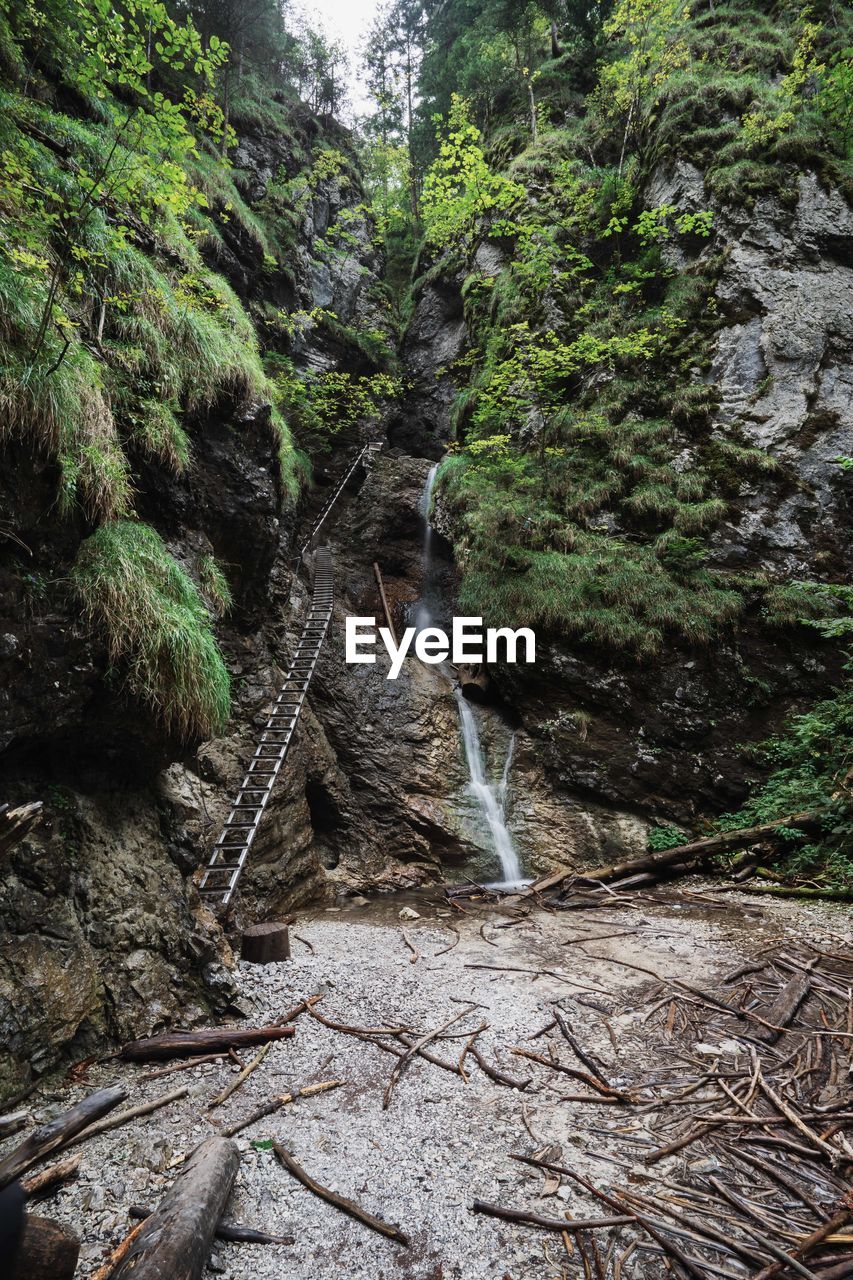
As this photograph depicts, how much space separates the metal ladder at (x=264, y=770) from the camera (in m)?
5.81

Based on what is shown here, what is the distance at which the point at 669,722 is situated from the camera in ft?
29.3

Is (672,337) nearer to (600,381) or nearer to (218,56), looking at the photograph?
(600,381)

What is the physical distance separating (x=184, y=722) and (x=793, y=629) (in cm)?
929

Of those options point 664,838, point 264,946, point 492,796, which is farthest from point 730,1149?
point 492,796

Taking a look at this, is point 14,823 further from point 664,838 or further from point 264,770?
point 664,838

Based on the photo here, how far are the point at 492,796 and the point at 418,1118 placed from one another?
6686 mm

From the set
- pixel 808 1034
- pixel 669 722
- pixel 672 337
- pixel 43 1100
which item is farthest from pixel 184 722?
pixel 672 337

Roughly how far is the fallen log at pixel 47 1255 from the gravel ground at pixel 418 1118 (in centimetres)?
20

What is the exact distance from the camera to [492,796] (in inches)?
376

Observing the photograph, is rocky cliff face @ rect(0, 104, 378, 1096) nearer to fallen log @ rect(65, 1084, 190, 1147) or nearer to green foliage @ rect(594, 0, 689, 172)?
fallen log @ rect(65, 1084, 190, 1147)

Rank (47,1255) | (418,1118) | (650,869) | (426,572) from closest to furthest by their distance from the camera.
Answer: (47,1255)
(418,1118)
(650,869)
(426,572)

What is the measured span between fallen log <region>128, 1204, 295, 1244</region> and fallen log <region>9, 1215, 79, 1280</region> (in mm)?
380

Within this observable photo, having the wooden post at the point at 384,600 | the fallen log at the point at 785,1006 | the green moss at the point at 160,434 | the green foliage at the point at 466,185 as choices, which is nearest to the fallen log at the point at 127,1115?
the fallen log at the point at 785,1006

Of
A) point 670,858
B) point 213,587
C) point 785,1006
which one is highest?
point 213,587
